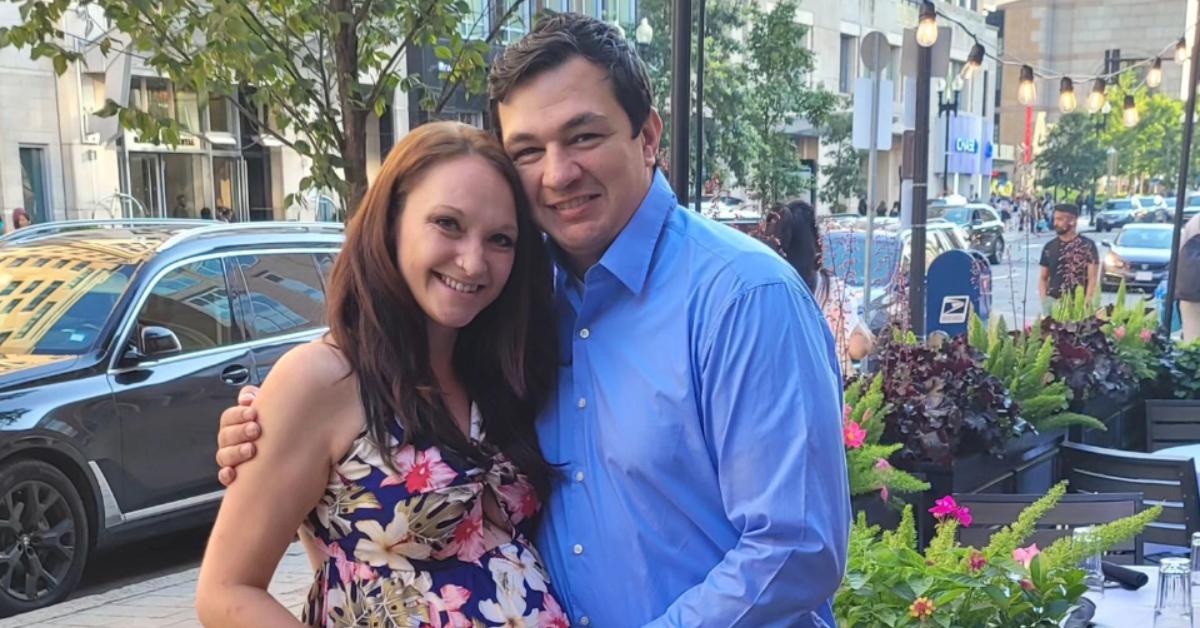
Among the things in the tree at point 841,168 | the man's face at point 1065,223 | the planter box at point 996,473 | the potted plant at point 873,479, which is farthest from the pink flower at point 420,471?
the tree at point 841,168

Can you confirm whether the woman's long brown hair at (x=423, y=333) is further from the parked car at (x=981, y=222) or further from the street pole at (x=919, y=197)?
the parked car at (x=981, y=222)

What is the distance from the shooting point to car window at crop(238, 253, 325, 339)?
247 inches

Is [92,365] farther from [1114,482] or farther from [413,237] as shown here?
[1114,482]

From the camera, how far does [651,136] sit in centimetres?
181

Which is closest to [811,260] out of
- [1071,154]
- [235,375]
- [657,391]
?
[235,375]

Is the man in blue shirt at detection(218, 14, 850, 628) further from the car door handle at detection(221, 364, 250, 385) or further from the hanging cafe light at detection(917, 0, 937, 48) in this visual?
the hanging cafe light at detection(917, 0, 937, 48)

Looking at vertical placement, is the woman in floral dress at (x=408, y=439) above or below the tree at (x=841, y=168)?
below

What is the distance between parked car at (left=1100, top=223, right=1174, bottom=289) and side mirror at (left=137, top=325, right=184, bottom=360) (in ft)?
62.0

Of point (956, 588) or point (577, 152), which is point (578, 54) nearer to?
point (577, 152)

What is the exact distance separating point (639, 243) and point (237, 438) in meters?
0.72

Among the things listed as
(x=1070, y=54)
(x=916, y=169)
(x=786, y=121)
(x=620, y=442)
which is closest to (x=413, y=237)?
(x=620, y=442)

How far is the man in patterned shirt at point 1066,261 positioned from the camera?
937cm

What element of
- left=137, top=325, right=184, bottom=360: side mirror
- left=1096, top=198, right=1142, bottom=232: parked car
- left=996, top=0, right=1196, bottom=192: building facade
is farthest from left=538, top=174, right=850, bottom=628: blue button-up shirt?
left=996, top=0, right=1196, bottom=192: building facade

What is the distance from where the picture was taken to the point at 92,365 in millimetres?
5340
